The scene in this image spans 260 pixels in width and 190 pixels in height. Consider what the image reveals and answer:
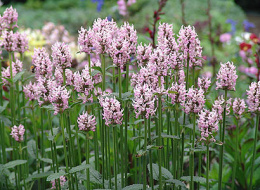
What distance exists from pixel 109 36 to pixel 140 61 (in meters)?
0.22

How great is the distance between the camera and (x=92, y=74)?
1957 millimetres

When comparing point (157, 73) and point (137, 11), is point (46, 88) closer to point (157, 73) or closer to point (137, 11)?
point (157, 73)

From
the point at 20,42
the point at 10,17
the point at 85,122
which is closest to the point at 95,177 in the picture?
the point at 85,122

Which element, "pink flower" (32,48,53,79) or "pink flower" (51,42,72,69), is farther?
"pink flower" (32,48,53,79)

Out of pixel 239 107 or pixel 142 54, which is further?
pixel 239 107

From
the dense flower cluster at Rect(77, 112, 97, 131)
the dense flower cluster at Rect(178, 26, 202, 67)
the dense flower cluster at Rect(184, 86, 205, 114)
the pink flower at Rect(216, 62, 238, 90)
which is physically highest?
the dense flower cluster at Rect(178, 26, 202, 67)

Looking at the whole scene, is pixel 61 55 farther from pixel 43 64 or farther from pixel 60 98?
pixel 60 98

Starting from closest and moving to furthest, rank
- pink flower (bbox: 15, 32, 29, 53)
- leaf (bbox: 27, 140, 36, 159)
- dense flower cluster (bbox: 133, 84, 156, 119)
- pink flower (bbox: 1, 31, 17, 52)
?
dense flower cluster (bbox: 133, 84, 156, 119)
pink flower (bbox: 1, 31, 17, 52)
pink flower (bbox: 15, 32, 29, 53)
leaf (bbox: 27, 140, 36, 159)

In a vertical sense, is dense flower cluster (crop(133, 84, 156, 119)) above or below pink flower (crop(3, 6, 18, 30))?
below

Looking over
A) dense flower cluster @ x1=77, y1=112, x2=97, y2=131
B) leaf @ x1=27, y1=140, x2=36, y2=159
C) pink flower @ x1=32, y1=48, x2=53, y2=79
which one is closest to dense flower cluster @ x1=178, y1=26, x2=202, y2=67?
dense flower cluster @ x1=77, y1=112, x2=97, y2=131

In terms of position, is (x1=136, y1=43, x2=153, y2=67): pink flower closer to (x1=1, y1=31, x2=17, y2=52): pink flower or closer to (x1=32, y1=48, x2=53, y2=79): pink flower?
(x1=32, y1=48, x2=53, y2=79): pink flower

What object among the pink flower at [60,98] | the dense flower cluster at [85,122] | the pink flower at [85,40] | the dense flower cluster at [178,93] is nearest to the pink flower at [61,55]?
the pink flower at [85,40]

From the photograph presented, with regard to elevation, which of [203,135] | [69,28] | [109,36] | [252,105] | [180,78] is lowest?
[203,135]

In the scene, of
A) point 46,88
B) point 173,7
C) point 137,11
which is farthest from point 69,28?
point 46,88
